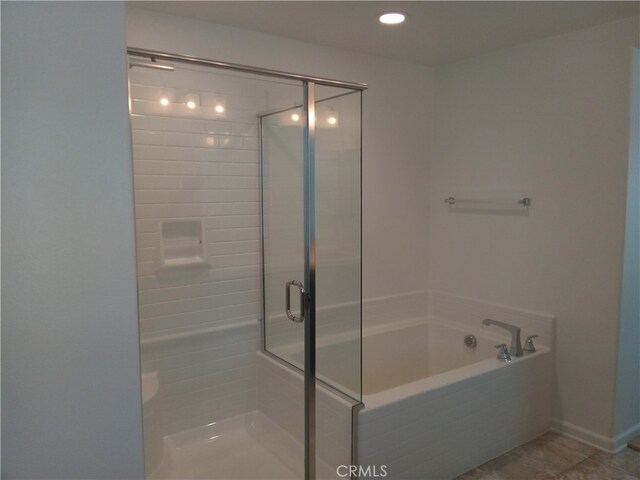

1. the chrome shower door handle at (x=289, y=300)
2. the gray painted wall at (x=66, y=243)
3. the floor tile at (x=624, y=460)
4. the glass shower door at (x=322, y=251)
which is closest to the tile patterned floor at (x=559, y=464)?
the floor tile at (x=624, y=460)

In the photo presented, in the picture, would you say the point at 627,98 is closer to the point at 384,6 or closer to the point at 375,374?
the point at 384,6

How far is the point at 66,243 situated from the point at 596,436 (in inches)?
117

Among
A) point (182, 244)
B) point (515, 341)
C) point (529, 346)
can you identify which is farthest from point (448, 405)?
point (182, 244)

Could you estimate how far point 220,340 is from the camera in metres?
2.93

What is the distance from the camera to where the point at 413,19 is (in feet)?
8.52

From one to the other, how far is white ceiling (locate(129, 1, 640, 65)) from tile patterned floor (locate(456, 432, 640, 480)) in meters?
2.35

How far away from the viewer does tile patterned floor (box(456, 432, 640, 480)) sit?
8.49ft

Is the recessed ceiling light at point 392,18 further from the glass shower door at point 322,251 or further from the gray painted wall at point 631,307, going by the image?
the gray painted wall at point 631,307

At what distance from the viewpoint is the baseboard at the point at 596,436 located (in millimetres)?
2811

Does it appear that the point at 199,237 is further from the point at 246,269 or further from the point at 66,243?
the point at 66,243

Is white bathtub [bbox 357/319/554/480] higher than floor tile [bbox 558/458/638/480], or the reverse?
white bathtub [bbox 357/319/554/480]

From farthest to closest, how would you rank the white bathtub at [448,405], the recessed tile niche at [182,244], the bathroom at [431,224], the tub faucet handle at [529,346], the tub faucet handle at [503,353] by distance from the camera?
1. the tub faucet handle at [529,346]
2. the tub faucet handle at [503,353]
3. the recessed tile niche at [182,244]
4. the bathroom at [431,224]
5. the white bathtub at [448,405]

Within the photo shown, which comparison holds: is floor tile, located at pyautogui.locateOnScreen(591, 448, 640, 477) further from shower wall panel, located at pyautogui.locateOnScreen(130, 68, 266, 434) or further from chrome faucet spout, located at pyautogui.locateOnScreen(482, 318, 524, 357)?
shower wall panel, located at pyautogui.locateOnScreen(130, 68, 266, 434)

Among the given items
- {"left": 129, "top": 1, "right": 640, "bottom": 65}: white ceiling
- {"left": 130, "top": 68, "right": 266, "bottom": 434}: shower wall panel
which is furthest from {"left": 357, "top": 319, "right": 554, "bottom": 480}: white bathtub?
{"left": 129, "top": 1, "right": 640, "bottom": 65}: white ceiling
